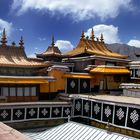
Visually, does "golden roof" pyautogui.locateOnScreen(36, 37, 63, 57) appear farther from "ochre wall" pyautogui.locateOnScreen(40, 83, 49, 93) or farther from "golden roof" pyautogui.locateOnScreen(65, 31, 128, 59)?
"ochre wall" pyautogui.locateOnScreen(40, 83, 49, 93)

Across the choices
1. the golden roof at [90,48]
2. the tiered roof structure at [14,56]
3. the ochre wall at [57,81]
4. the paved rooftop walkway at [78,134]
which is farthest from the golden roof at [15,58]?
Answer: the paved rooftop walkway at [78,134]

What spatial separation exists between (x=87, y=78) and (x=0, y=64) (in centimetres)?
935

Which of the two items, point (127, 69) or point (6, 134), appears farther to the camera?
point (127, 69)

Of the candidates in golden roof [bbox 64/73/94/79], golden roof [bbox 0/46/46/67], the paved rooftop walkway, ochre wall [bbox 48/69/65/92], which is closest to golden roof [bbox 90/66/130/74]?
golden roof [bbox 64/73/94/79]

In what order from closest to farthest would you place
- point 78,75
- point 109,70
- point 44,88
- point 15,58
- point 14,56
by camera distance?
1. point 44,88
2. point 78,75
3. point 15,58
4. point 14,56
5. point 109,70

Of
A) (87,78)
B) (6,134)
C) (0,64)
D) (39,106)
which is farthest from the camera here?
(87,78)

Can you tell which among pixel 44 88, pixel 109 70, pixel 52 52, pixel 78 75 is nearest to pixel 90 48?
pixel 52 52

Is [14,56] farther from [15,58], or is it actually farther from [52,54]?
[52,54]

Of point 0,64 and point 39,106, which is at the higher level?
point 0,64

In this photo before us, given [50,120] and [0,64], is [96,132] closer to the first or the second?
[50,120]

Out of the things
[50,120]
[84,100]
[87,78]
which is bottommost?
[50,120]

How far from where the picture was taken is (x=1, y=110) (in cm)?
2073

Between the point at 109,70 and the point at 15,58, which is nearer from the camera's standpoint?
the point at 15,58

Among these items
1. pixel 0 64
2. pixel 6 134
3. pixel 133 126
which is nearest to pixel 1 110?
pixel 0 64
